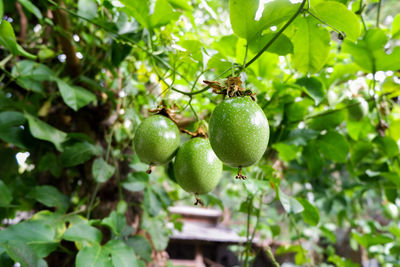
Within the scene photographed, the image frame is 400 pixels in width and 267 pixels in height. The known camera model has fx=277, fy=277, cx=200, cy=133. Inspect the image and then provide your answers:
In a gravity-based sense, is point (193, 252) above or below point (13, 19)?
below

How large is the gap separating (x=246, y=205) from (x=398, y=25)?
2.44 feet

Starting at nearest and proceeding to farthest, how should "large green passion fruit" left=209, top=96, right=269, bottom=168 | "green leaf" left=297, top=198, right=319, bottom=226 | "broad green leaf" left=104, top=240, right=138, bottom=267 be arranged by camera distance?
"large green passion fruit" left=209, top=96, right=269, bottom=168, "broad green leaf" left=104, top=240, right=138, bottom=267, "green leaf" left=297, top=198, right=319, bottom=226

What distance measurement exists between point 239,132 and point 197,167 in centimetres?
16

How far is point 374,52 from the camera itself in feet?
2.62

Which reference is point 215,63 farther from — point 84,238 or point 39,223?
point 39,223

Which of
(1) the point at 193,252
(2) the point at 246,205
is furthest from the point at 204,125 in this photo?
(1) the point at 193,252

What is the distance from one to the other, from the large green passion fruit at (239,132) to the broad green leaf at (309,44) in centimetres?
25

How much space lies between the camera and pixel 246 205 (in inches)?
38.7

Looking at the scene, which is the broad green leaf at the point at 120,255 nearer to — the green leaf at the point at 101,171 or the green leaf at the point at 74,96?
the green leaf at the point at 101,171

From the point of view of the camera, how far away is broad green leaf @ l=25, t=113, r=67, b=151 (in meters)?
0.86

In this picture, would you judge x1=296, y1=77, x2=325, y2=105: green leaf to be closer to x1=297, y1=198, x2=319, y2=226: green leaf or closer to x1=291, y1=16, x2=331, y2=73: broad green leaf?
x1=291, y1=16, x2=331, y2=73: broad green leaf

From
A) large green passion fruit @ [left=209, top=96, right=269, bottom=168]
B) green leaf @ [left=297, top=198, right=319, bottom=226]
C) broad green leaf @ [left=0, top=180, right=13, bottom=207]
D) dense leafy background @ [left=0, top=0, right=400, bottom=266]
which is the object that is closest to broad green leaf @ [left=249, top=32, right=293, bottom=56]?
dense leafy background @ [left=0, top=0, right=400, bottom=266]

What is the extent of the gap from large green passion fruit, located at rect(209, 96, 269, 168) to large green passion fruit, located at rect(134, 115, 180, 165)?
0.50ft

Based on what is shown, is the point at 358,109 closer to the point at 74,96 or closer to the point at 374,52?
the point at 374,52
